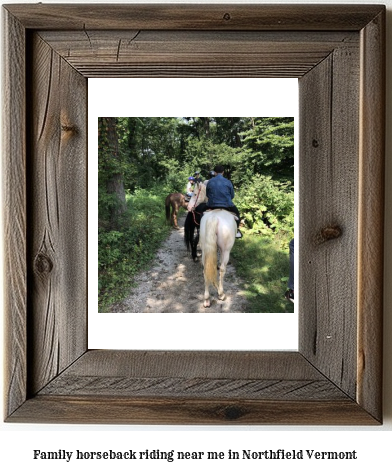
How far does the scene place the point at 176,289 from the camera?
0.84 m

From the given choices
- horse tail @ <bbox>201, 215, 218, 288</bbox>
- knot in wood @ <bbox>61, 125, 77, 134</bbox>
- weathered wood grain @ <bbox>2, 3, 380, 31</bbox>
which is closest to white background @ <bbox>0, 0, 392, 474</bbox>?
weathered wood grain @ <bbox>2, 3, 380, 31</bbox>

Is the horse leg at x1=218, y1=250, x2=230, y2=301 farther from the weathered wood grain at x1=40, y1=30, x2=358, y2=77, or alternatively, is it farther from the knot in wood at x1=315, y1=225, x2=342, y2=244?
the weathered wood grain at x1=40, y1=30, x2=358, y2=77

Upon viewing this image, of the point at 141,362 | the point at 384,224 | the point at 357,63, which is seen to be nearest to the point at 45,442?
the point at 141,362

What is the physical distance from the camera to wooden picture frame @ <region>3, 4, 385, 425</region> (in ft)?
2.61

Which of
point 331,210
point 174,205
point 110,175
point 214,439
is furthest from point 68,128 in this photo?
point 214,439

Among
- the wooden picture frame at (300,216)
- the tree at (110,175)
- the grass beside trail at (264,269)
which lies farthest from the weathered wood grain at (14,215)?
the grass beside trail at (264,269)

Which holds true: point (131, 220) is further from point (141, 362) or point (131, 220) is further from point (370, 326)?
point (370, 326)

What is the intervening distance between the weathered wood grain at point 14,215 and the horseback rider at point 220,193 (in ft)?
1.03

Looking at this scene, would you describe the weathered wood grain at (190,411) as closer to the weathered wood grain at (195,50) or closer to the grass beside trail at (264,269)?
the grass beside trail at (264,269)

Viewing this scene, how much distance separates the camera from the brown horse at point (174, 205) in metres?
0.82

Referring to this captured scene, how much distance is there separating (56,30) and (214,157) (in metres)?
0.34

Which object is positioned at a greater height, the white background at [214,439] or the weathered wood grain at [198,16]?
the weathered wood grain at [198,16]

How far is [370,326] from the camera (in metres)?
0.80

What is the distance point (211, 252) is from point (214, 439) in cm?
33
